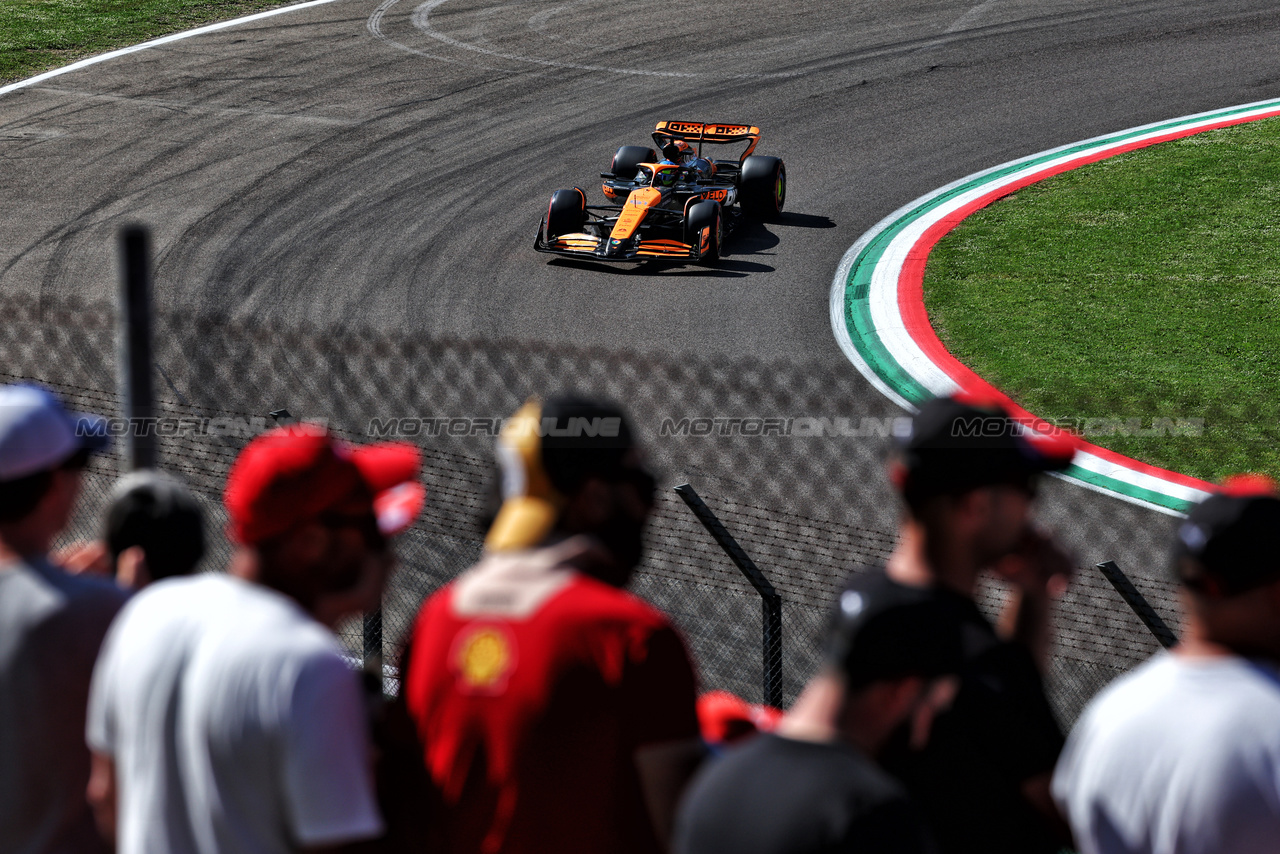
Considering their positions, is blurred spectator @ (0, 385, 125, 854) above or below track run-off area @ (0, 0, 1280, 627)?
above

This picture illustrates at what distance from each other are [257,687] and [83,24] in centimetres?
2278

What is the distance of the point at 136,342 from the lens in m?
3.27

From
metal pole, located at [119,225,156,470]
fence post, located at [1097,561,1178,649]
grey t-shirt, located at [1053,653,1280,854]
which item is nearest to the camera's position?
grey t-shirt, located at [1053,653,1280,854]

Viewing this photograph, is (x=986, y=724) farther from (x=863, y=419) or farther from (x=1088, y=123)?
(x=1088, y=123)

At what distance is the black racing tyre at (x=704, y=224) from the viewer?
520 inches

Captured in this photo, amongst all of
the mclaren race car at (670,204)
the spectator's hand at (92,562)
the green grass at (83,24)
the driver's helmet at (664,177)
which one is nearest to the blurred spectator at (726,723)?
the spectator's hand at (92,562)

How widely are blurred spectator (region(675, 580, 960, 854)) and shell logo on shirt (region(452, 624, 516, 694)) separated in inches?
15.5

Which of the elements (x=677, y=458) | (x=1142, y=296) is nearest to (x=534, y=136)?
(x=1142, y=296)

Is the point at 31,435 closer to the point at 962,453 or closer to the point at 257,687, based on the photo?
the point at 257,687

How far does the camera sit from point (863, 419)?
31.9 ft

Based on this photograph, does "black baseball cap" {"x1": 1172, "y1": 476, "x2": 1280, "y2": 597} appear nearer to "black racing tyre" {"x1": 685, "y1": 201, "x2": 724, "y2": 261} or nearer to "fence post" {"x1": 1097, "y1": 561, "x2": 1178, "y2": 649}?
"fence post" {"x1": 1097, "y1": 561, "x2": 1178, "y2": 649}

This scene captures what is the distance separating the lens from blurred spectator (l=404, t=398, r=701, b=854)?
239 centimetres

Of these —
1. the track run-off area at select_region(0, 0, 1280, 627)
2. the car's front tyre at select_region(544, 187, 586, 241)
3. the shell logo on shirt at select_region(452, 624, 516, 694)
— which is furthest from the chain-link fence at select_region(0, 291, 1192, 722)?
the car's front tyre at select_region(544, 187, 586, 241)

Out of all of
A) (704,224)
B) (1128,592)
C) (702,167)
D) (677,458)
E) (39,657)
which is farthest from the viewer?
(702,167)
